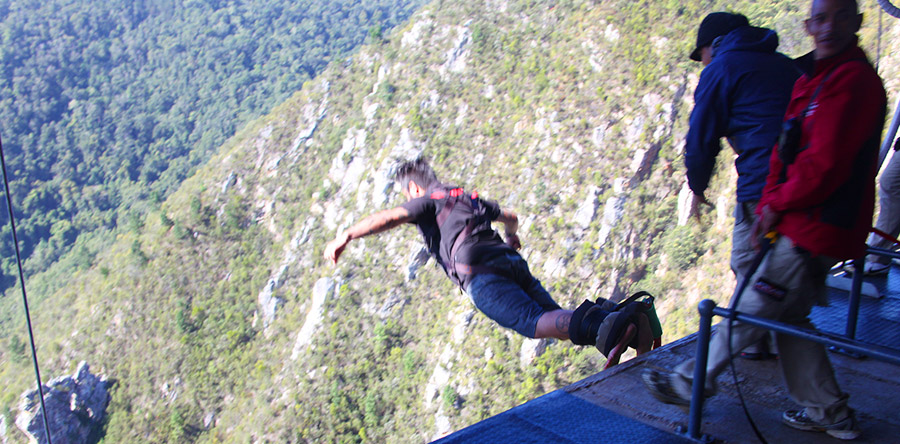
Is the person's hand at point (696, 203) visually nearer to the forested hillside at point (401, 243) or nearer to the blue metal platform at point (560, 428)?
the blue metal platform at point (560, 428)

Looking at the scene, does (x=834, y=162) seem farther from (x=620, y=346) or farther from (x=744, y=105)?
(x=620, y=346)

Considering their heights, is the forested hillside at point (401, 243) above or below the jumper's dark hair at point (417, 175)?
below

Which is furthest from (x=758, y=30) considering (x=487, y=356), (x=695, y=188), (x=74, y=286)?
(x=74, y=286)

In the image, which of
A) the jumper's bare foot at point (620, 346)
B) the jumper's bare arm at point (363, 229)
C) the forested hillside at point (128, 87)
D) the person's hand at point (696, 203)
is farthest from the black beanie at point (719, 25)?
the forested hillside at point (128, 87)

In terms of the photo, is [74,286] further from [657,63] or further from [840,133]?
[840,133]

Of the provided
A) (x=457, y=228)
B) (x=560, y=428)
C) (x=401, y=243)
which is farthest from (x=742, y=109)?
(x=401, y=243)
